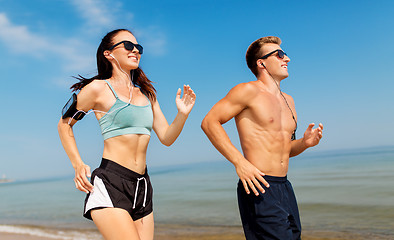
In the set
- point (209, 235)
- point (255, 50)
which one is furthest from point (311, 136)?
point (209, 235)

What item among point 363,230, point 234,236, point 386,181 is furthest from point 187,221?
point 386,181

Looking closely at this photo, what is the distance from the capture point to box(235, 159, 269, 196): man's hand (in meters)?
3.08

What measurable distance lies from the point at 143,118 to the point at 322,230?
24.1ft

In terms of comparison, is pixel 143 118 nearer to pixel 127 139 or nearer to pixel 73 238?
pixel 127 139

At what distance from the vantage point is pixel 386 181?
60.6 ft

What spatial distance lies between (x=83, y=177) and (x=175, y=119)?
3.37 ft

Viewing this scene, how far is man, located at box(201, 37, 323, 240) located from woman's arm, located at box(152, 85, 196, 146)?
0.70 feet

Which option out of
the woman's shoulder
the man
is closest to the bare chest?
the man

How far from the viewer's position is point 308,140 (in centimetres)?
383

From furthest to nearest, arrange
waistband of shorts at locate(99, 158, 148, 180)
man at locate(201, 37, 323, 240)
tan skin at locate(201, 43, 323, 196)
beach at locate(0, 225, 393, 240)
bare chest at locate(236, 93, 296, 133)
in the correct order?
1. beach at locate(0, 225, 393, 240)
2. bare chest at locate(236, 93, 296, 133)
3. tan skin at locate(201, 43, 323, 196)
4. man at locate(201, 37, 323, 240)
5. waistband of shorts at locate(99, 158, 148, 180)

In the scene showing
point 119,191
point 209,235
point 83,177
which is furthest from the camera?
point 209,235

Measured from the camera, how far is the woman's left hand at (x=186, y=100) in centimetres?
346

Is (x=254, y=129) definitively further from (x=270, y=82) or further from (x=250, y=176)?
(x=270, y=82)

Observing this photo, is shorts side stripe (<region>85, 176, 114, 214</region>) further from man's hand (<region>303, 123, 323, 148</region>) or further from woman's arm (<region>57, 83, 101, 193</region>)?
man's hand (<region>303, 123, 323, 148</region>)
